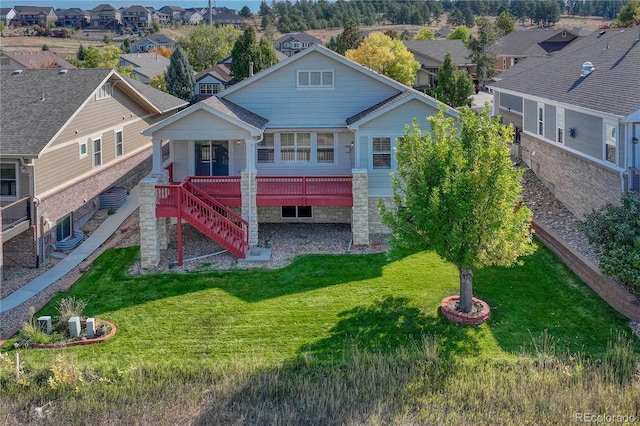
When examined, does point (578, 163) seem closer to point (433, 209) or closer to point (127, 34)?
point (433, 209)

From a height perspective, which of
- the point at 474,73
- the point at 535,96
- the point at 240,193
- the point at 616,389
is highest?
the point at 474,73

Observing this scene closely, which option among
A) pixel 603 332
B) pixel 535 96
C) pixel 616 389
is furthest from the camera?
pixel 535 96

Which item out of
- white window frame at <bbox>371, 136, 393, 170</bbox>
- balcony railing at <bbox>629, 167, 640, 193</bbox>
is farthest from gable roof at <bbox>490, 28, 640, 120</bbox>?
white window frame at <bbox>371, 136, 393, 170</bbox>

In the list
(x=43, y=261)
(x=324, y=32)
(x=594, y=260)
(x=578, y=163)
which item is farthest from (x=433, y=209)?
(x=324, y=32)

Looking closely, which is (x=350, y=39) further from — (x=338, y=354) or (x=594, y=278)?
(x=338, y=354)

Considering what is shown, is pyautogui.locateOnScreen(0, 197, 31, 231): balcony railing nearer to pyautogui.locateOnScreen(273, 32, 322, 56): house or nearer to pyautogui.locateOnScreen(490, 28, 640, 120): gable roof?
pyautogui.locateOnScreen(490, 28, 640, 120): gable roof

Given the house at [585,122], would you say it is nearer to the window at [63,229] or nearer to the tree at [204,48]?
the window at [63,229]

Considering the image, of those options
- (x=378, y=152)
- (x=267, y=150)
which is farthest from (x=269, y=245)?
(x=378, y=152)
